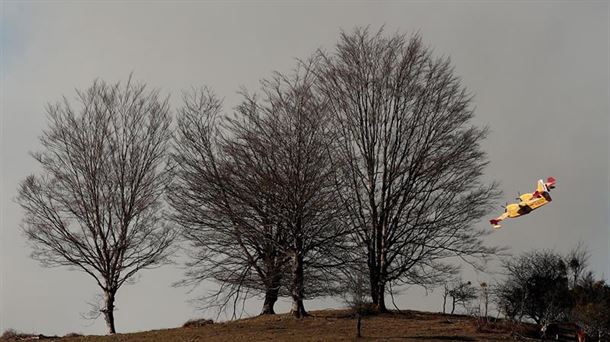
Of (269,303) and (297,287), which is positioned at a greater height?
(297,287)

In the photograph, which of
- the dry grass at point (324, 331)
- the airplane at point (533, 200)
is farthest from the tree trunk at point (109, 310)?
the airplane at point (533, 200)

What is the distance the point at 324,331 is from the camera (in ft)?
70.9

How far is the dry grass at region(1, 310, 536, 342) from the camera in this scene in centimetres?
2075

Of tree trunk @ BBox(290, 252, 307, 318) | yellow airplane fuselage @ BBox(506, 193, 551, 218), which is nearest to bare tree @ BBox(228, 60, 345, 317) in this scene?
tree trunk @ BBox(290, 252, 307, 318)

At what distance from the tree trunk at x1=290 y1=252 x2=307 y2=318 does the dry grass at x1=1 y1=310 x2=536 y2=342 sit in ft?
1.38

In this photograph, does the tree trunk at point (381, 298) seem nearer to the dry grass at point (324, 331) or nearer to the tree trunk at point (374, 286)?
the tree trunk at point (374, 286)

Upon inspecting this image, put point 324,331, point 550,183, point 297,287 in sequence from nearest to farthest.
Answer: point 550,183 → point 324,331 → point 297,287

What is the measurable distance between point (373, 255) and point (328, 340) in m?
7.51

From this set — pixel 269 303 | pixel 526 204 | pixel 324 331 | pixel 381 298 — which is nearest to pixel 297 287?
pixel 324 331

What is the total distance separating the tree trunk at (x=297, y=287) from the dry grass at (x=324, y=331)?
1.38ft

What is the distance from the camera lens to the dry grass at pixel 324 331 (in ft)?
68.1

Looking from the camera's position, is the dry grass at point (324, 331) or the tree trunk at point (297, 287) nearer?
the dry grass at point (324, 331)

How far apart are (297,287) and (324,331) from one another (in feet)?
9.72

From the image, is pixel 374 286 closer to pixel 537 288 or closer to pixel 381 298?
pixel 381 298
